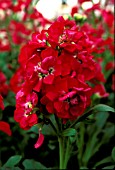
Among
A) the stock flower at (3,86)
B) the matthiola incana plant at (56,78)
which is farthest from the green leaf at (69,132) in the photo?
the stock flower at (3,86)

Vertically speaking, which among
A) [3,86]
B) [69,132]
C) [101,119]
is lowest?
[101,119]

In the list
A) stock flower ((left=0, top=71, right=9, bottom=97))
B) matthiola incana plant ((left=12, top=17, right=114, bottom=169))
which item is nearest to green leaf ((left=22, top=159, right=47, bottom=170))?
matthiola incana plant ((left=12, top=17, right=114, bottom=169))

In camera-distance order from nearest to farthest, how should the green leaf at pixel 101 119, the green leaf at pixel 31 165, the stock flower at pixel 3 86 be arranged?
1. the green leaf at pixel 31 165
2. the green leaf at pixel 101 119
3. the stock flower at pixel 3 86

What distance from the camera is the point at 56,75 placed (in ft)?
3.68

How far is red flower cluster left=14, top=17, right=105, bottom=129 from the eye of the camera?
1.12 meters

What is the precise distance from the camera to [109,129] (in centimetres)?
183

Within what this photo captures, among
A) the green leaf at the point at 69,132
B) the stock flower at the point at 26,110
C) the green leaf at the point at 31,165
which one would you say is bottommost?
the green leaf at the point at 31,165

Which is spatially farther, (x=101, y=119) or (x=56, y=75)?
(x=101, y=119)

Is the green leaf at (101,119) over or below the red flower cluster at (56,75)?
below

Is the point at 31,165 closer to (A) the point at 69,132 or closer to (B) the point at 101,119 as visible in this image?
(A) the point at 69,132

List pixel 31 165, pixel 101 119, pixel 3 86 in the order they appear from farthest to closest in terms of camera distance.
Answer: pixel 3 86, pixel 101 119, pixel 31 165

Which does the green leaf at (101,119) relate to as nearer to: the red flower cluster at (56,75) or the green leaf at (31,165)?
the green leaf at (31,165)

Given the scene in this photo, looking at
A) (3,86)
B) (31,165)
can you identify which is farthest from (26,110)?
(3,86)

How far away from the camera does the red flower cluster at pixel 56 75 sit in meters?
1.12
